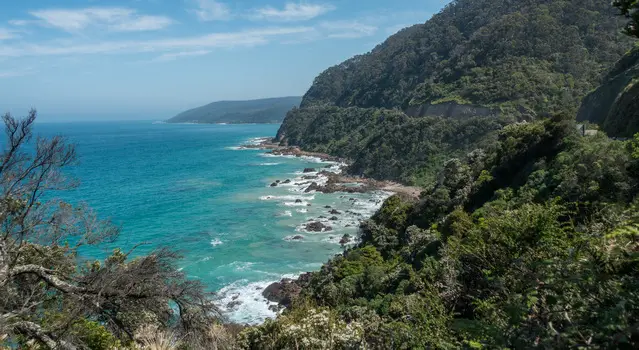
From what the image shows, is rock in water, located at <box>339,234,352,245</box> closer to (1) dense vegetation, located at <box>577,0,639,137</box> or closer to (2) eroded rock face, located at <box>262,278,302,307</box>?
(2) eroded rock face, located at <box>262,278,302,307</box>

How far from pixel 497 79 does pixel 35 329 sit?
6900 centimetres

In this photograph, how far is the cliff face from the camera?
22.2 meters

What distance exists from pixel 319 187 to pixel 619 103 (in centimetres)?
3528

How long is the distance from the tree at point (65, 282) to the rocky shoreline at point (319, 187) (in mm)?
14928

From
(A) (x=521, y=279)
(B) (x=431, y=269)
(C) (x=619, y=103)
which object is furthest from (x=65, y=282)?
(C) (x=619, y=103)

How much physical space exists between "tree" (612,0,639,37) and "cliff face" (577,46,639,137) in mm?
18359

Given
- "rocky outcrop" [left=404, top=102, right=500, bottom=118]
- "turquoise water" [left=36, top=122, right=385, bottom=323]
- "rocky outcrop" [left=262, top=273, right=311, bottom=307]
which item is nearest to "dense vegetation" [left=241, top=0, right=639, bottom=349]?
"rocky outcrop" [left=262, top=273, right=311, bottom=307]

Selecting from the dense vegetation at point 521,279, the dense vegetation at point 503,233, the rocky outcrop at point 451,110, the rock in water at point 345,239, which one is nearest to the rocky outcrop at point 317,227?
the rock in water at point 345,239

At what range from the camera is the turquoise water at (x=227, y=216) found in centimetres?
2909

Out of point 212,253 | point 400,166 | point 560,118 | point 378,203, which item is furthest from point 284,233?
point 400,166

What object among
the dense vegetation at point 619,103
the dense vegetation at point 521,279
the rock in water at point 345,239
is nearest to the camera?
the dense vegetation at point 521,279

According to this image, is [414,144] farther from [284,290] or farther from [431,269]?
[431,269]

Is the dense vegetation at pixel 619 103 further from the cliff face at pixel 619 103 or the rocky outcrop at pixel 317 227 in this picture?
the rocky outcrop at pixel 317 227

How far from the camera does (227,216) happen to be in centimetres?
4334
